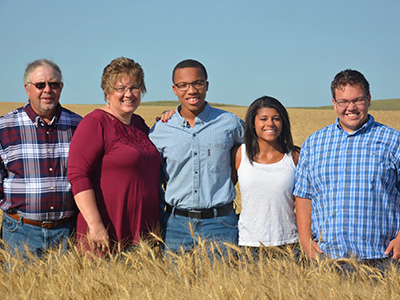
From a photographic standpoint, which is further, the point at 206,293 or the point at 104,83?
the point at 104,83

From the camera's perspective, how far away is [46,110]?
3744 millimetres

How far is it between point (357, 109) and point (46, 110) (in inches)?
98.4

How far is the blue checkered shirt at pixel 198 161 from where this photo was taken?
12.4ft

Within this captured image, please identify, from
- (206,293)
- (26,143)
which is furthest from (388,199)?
(26,143)

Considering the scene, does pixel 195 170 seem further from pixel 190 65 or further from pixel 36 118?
pixel 36 118

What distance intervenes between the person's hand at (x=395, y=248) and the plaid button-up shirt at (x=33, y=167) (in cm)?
254

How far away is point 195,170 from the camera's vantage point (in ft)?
12.4

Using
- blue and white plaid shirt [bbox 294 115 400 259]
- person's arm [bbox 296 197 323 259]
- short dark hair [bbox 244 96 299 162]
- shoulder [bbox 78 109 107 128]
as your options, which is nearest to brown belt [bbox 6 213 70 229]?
shoulder [bbox 78 109 107 128]

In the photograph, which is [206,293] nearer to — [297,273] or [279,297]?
[279,297]

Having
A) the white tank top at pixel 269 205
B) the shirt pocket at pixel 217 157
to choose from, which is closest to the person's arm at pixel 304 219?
the white tank top at pixel 269 205

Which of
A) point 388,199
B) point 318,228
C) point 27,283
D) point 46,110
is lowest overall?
point 27,283

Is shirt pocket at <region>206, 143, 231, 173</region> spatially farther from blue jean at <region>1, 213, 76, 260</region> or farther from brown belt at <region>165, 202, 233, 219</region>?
blue jean at <region>1, 213, 76, 260</region>

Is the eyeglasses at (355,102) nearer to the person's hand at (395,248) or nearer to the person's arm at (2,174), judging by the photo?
the person's hand at (395,248)

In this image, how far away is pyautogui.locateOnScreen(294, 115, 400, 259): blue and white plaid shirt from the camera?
10.7 feet
